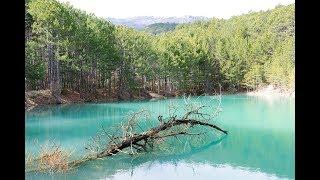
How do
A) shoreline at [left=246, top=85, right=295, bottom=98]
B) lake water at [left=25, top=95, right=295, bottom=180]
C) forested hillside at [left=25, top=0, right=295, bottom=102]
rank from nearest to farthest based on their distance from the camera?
lake water at [left=25, top=95, right=295, bottom=180] → forested hillside at [left=25, top=0, right=295, bottom=102] → shoreline at [left=246, top=85, right=295, bottom=98]

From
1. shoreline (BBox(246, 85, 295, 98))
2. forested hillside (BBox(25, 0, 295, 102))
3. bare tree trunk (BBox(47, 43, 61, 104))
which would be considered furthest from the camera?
shoreline (BBox(246, 85, 295, 98))

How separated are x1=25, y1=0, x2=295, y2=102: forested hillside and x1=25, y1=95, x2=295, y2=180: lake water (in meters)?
5.69

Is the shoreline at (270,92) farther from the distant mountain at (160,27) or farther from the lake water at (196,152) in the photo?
the distant mountain at (160,27)

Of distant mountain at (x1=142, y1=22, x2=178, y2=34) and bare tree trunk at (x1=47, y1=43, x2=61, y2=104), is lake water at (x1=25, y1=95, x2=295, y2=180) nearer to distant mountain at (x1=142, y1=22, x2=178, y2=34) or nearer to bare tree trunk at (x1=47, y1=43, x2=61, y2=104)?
bare tree trunk at (x1=47, y1=43, x2=61, y2=104)

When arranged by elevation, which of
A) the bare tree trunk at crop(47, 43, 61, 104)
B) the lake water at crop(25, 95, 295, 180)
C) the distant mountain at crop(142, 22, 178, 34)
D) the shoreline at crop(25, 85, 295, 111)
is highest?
the distant mountain at crop(142, 22, 178, 34)

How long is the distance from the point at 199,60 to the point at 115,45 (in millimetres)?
10295

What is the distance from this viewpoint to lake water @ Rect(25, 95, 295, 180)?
9805mm

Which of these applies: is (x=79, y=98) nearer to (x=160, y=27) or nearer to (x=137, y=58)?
(x=137, y=58)

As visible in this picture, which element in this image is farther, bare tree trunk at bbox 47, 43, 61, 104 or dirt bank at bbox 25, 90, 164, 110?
bare tree trunk at bbox 47, 43, 61, 104

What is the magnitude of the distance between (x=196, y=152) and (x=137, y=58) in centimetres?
1968

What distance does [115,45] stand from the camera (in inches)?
1209

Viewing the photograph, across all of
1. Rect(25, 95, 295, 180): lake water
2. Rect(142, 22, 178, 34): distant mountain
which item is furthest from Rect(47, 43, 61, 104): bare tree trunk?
Rect(142, 22, 178, 34): distant mountain
